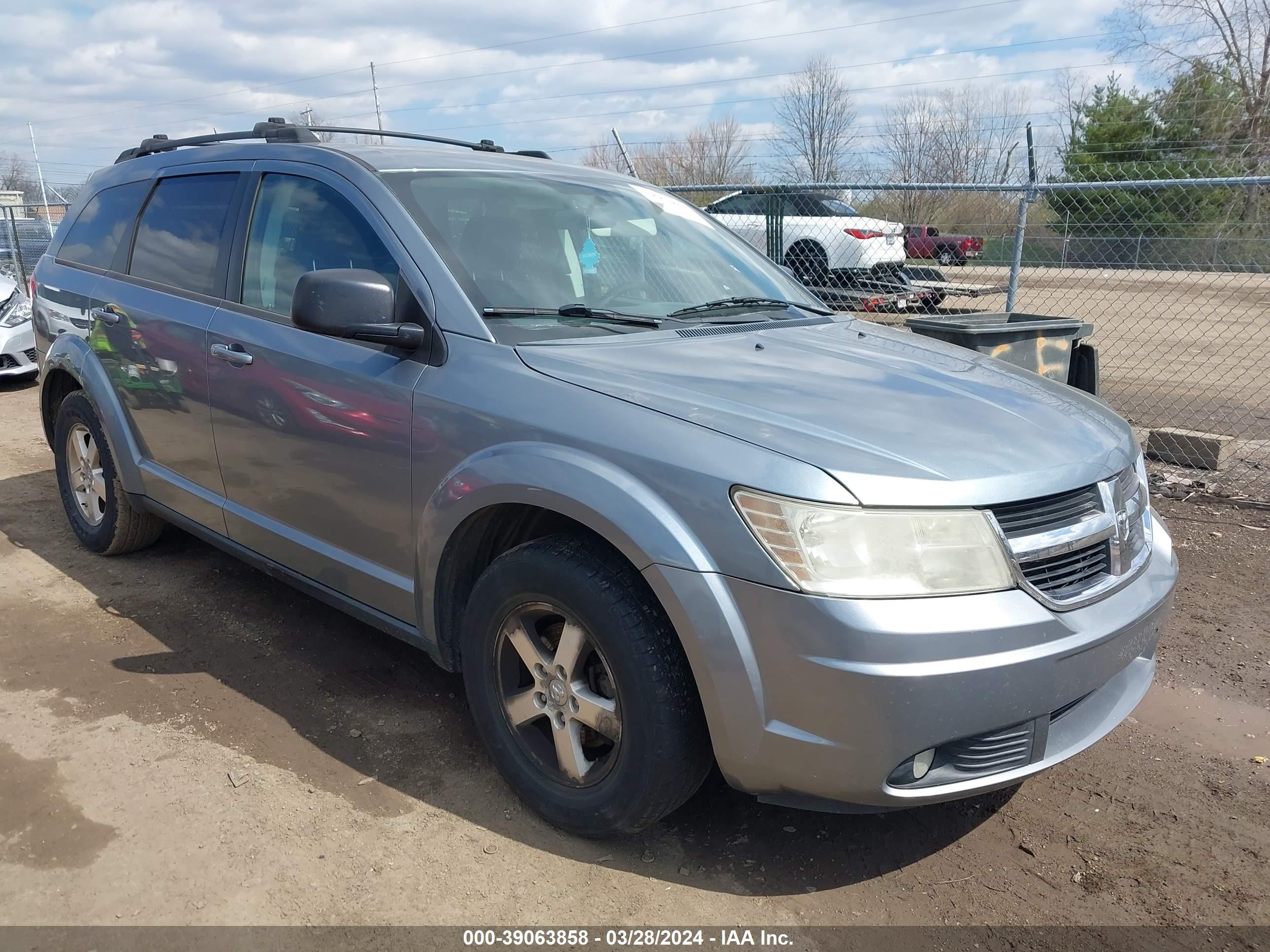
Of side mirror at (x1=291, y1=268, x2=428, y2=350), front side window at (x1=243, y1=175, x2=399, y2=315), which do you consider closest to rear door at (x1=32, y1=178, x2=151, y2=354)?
front side window at (x1=243, y1=175, x2=399, y2=315)

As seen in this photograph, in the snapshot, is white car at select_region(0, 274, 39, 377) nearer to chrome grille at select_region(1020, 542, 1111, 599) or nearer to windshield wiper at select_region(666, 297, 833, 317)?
windshield wiper at select_region(666, 297, 833, 317)

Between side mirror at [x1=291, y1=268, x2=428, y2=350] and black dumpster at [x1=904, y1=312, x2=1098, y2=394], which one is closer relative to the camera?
side mirror at [x1=291, y1=268, x2=428, y2=350]

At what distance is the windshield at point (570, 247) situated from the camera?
302 centimetres

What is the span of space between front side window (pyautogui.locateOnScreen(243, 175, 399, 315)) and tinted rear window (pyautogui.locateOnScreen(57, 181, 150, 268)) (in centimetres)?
116

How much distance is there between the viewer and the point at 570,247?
10.8ft

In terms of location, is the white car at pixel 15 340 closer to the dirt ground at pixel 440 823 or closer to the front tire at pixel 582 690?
the dirt ground at pixel 440 823

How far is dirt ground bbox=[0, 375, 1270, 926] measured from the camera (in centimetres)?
246

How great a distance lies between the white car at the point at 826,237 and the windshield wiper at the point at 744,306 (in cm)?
829

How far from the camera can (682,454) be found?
2.28 metres

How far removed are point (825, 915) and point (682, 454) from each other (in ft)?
4.00

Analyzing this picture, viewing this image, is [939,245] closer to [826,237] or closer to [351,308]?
[826,237]

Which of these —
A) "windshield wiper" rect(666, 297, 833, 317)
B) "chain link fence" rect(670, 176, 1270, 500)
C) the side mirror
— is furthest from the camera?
"chain link fence" rect(670, 176, 1270, 500)

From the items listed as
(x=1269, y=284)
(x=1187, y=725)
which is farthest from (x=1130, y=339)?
(x=1187, y=725)

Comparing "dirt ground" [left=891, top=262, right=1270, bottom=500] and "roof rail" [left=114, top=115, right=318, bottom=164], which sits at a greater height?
"roof rail" [left=114, top=115, right=318, bottom=164]
